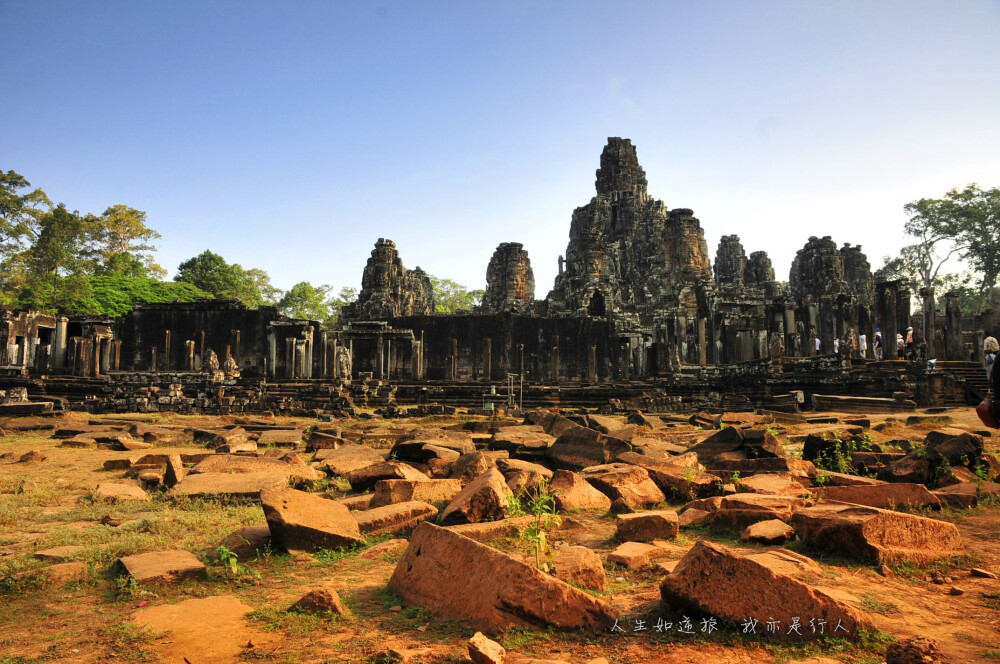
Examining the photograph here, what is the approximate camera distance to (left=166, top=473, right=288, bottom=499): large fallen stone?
5.91 m

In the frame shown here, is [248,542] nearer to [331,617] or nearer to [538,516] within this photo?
[331,617]

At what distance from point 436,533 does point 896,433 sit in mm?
9732

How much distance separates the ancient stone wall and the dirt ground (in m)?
31.3

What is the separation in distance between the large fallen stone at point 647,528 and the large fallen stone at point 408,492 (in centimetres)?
166

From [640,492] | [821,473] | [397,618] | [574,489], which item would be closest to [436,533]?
[397,618]

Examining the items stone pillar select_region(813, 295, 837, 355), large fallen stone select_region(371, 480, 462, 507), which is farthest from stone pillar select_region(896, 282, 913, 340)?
→ large fallen stone select_region(371, 480, 462, 507)

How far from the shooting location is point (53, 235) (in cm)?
3859

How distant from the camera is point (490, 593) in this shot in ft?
9.91

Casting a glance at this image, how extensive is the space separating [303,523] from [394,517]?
831 millimetres

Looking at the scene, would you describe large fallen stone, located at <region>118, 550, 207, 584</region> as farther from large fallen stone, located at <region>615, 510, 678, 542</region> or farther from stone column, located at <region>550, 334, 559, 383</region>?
stone column, located at <region>550, 334, 559, 383</region>

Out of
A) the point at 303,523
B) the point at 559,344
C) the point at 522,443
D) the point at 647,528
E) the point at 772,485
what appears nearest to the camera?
the point at 303,523

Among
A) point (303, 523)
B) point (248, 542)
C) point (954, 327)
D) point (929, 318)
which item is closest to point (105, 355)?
point (248, 542)

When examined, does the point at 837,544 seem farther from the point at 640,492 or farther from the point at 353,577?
the point at 353,577

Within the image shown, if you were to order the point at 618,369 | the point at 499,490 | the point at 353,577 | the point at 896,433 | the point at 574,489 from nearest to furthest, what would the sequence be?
the point at 353,577
the point at 499,490
the point at 574,489
the point at 896,433
the point at 618,369
